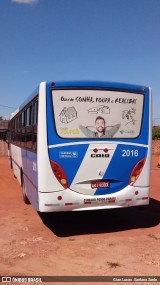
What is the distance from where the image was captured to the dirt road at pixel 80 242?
5676 millimetres

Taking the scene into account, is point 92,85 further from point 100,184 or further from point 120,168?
point 100,184

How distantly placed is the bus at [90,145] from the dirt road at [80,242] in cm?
68

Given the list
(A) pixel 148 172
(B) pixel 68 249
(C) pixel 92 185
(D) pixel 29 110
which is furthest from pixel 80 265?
(D) pixel 29 110

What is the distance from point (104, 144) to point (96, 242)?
2.02 metres

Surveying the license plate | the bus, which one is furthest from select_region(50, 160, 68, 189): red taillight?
the license plate

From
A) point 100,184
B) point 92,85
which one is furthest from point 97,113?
point 100,184

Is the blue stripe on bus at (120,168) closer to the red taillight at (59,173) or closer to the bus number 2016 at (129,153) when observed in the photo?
the bus number 2016 at (129,153)

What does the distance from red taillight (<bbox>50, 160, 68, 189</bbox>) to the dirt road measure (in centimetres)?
118

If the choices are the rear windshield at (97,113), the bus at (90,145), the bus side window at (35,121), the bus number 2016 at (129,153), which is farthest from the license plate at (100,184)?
the bus side window at (35,121)

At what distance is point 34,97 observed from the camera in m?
7.82

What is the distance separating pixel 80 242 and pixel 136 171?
77.1 inches

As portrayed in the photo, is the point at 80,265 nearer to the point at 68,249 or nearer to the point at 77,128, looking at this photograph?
the point at 68,249

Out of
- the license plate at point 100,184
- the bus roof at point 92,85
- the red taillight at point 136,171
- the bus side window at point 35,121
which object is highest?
the bus roof at point 92,85

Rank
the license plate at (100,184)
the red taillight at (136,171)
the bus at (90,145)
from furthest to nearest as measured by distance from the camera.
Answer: the red taillight at (136,171) → the license plate at (100,184) → the bus at (90,145)
